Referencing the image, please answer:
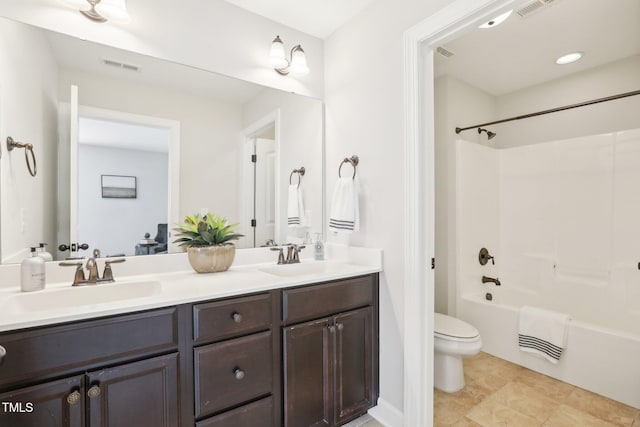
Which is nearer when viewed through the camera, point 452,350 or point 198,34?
point 198,34

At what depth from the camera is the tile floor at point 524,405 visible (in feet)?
5.84

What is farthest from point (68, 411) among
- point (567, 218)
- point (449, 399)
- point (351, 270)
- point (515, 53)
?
point (567, 218)

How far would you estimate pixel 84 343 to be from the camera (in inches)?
39.9

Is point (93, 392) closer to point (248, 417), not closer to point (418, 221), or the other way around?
point (248, 417)

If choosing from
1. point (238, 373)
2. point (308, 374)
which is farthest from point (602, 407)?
point (238, 373)

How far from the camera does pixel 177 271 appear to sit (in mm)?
1722

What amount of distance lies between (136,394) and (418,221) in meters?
1.40

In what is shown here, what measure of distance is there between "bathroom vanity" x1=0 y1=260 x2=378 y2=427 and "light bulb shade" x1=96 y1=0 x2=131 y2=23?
130 cm

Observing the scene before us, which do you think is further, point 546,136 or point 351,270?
point 546,136

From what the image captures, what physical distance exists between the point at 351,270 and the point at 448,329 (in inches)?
36.6

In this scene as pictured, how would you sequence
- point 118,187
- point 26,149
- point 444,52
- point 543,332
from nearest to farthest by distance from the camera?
point 26,149 → point 118,187 → point 543,332 → point 444,52

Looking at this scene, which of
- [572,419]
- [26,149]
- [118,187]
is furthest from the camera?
[572,419]

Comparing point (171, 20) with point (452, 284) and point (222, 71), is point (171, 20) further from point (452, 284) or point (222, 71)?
point (452, 284)

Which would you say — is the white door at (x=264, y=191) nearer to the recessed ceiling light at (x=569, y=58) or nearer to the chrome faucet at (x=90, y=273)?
the chrome faucet at (x=90, y=273)
